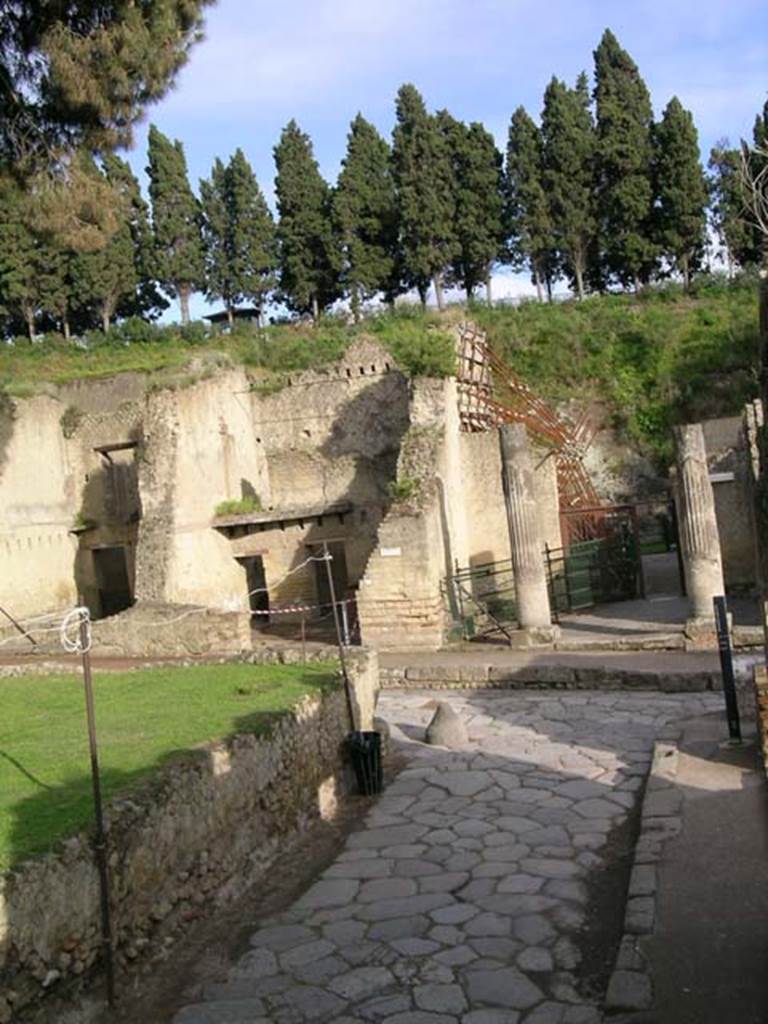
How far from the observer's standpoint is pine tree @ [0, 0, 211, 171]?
9.45 meters

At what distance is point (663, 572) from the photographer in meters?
21.8

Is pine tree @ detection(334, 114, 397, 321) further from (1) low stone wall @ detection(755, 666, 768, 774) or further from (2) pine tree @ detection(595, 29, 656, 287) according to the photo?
(1) low stone wall @ detection(755, 666, 768, 774)

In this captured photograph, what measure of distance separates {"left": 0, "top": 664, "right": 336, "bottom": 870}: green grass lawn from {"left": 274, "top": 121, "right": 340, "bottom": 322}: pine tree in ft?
93.0

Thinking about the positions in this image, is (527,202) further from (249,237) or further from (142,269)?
(142,269)

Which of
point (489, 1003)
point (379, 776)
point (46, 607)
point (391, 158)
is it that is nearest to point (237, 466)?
point (46, 607)

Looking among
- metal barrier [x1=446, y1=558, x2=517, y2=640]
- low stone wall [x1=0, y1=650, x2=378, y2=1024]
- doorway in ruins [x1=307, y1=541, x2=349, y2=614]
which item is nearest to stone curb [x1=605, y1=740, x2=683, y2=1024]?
low stone wall [x1=0, y1=650, x2=378, y2=1024]

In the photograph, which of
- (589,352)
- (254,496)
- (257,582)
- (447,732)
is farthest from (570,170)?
(447,732)

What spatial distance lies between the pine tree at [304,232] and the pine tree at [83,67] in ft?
87.9

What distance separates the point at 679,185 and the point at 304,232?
14.7m

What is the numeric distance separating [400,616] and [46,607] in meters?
10.1

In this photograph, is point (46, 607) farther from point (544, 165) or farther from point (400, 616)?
point (544, 165)

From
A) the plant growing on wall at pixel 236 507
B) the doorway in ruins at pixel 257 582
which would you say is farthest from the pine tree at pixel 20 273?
the plant growing on wall at pixel 236 507

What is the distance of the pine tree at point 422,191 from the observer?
113 ft

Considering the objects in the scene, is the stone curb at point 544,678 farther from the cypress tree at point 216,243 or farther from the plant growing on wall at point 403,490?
the cypress tree at point 216,243
